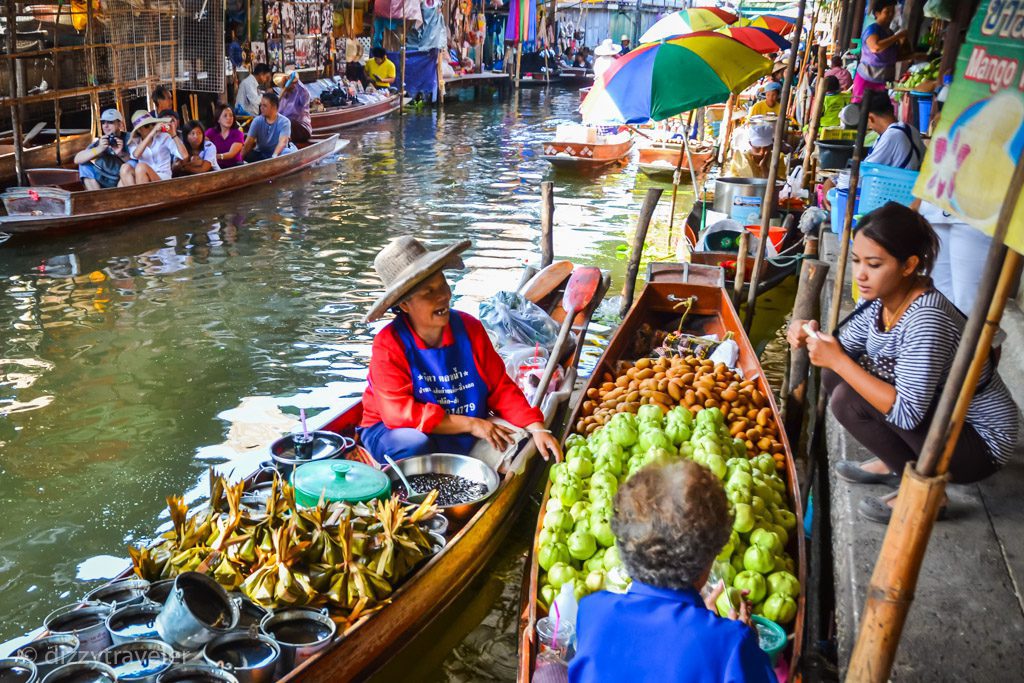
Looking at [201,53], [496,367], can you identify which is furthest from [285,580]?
[201,53]

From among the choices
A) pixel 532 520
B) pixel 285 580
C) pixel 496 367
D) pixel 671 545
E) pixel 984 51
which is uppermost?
pixel 984 51

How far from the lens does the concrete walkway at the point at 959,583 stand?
2.65m

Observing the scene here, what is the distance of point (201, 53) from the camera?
1348 centimetres

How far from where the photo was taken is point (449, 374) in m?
4.09

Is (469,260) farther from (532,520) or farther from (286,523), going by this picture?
(286,523)

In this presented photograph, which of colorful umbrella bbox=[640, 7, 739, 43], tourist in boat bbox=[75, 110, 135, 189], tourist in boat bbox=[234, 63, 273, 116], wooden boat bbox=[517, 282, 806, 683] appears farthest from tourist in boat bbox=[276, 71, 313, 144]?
wooden boat bbox=[517, 282, 806, 683]

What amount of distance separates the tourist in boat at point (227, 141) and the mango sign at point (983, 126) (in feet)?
37.0

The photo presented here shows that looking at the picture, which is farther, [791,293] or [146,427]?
[791,293]

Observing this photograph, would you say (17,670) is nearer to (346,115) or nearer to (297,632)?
(297,632)

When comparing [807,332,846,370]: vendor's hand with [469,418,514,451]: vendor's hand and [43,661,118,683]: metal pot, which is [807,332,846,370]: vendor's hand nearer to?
[469,418,514,451]: vendor's hand

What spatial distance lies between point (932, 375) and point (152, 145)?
988cm

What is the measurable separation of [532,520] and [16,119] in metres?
7.90

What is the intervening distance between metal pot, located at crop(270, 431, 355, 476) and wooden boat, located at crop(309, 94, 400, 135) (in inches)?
547

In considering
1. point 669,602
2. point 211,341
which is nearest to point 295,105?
point 211,341
